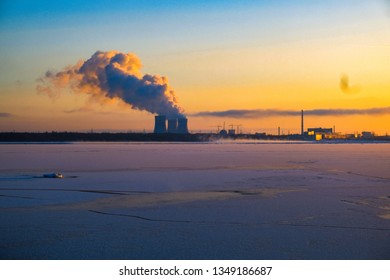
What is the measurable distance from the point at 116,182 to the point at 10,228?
15.9 feet

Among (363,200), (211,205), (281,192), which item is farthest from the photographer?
(281,192)

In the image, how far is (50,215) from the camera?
269 inches

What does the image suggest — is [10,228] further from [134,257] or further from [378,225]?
[378,225]

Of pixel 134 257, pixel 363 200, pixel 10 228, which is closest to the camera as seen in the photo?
pixel 134 257

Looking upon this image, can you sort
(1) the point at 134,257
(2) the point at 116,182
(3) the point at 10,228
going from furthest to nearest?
(2) the point at 116,182, (3) the point at 10,228, (1) the point at 134,257

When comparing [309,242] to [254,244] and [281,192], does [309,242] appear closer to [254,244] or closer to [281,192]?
[254,244]

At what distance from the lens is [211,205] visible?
774 cm

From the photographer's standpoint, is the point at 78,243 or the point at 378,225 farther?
the point at 378,225

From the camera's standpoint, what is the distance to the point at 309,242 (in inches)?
213

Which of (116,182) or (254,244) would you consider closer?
(254,244)

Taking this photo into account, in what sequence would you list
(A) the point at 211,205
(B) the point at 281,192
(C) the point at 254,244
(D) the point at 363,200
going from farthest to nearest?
(B) the point at 281,192
(D) the point at 363,200
(A) the point at 211,205
(C) the point at 254,244

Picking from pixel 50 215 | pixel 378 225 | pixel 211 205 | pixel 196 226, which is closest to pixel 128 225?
pixel 196 226

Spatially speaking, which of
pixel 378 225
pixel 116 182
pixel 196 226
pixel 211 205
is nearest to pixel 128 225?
pixel 196 226

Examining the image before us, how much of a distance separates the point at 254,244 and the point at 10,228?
9.24ft
